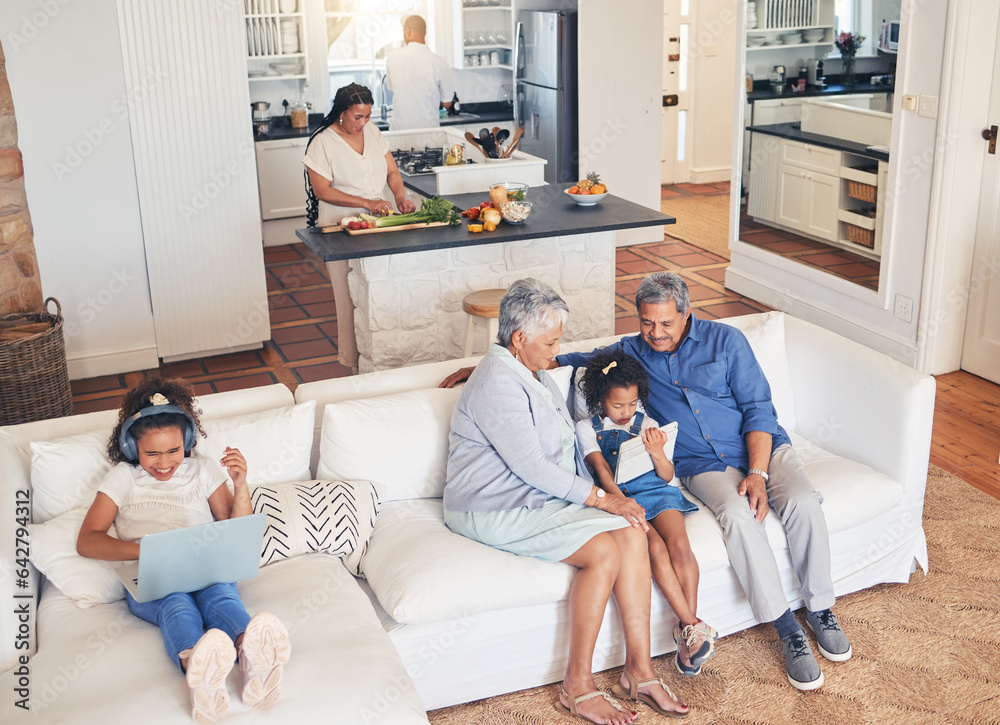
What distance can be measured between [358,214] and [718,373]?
2.12 meters

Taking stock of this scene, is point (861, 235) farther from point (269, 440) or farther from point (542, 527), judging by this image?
point (269, 440)

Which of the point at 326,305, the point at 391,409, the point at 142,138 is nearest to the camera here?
the point at 391,409

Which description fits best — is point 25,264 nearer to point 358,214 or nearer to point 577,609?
point 358,214

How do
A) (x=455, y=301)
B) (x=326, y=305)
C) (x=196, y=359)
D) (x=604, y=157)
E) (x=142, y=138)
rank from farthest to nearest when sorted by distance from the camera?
(x=604, y=157), (x=326, y=305), (x=196, y=359), (x=142, y=138), (x=455, y=301)

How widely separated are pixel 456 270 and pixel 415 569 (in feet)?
7.02

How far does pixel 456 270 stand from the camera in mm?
4562

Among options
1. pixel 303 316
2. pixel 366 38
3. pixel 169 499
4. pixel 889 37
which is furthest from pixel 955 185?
pixel 366 38

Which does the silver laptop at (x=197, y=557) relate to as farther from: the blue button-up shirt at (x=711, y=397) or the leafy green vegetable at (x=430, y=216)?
the leafy green vegetable at (x=430, y=216)

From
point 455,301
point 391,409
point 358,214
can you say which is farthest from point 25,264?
point 391,409

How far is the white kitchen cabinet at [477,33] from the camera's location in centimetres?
830

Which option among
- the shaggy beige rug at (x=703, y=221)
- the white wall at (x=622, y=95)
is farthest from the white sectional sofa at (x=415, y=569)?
the shaggy beige rug at (x=703, y=221)

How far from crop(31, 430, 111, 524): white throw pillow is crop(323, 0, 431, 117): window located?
6.02 meters

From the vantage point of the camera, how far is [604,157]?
719 centimetres

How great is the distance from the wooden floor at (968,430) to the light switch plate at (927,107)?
1263 mm
